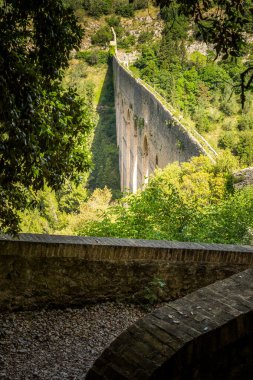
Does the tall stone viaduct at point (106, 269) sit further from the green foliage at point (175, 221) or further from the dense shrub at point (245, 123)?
the dense shrub at point (245, 123)

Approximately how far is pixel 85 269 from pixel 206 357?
2620mm

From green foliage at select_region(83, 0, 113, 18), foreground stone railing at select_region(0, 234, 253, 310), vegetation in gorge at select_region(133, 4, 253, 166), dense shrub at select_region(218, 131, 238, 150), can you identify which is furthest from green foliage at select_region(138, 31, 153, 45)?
foreground stone railing at select_region(0, 234, 253, 310)

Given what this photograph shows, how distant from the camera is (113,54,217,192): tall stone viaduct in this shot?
1727cm

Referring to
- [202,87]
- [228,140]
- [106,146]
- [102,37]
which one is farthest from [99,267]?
[102,37]

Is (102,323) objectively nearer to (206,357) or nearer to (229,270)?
(229,270)

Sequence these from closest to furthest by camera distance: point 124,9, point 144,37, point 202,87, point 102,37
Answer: point 202,87, point 144,37, point 102,37, point 124,9

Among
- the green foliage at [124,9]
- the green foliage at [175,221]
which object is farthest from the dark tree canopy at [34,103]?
the green foliage at [124,9]

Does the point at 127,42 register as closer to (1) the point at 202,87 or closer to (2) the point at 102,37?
(2) the point at 102,37

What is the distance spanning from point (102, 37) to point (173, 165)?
38112mm

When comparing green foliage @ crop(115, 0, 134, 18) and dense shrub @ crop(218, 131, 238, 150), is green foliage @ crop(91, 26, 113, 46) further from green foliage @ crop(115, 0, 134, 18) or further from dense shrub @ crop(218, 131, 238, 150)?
dense shrub @ crop(218, 131, 238, 150)

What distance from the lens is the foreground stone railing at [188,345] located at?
206 cm

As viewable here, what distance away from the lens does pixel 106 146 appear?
39969mm

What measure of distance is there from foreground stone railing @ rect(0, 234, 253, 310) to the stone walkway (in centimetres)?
15

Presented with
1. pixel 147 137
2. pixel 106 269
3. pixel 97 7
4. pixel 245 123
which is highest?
pixel 97 7
